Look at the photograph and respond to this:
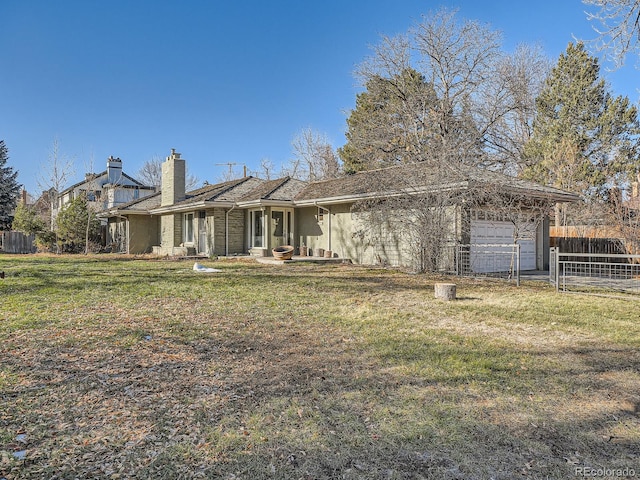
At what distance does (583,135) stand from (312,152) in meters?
20.5

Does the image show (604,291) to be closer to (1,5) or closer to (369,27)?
(369,27)

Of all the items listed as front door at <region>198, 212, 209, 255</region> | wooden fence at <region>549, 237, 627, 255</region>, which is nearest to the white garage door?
wooden fence at <region>549, 237, 627, 255</region>

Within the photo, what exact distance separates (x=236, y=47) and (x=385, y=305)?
16638 millimetres

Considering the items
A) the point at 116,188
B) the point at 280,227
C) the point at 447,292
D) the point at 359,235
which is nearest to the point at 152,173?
the point at 116,188

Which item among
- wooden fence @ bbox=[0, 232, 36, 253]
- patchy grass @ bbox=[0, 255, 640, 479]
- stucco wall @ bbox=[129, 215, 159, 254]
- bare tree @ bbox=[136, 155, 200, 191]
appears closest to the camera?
patchy grass @ bbox=[0, 255, 640, 479]

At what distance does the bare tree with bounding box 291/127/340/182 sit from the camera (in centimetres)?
3653

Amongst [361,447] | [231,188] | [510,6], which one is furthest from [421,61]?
[361,447]

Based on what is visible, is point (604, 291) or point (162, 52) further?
point (162, 52)

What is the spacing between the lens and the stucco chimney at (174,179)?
2244 cm

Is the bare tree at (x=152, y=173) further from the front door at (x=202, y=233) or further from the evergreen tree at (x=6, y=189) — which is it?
the front door at (x=202, y=233)

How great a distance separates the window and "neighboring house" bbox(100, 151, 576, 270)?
52 mm

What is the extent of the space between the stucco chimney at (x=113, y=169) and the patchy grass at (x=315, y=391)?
1356 inches

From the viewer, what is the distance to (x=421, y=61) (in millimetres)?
18750

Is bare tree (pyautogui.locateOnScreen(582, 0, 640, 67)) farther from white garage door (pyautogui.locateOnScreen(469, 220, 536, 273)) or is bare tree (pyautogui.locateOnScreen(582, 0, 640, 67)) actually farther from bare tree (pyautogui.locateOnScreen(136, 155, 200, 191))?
bare tree (pyautogui.locateOnScreen(136, 155, 200, 191))
